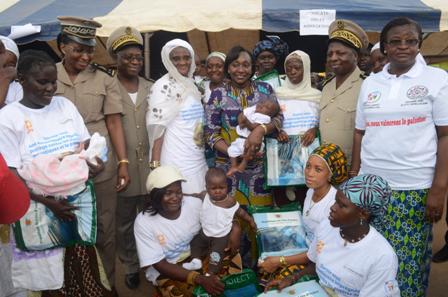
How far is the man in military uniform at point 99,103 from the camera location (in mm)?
3010

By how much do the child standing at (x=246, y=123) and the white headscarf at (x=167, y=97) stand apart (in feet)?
1.64

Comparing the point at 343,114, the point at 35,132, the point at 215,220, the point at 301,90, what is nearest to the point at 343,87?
the point at 343,114

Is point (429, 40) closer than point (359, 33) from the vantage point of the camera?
No

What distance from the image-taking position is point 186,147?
346 centimetres

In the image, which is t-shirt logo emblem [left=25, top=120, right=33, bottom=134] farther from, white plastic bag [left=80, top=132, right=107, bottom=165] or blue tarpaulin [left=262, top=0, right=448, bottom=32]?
blue tarpaulin [left=262, top=0, right=448, bottom=32]

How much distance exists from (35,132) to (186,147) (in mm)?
1253

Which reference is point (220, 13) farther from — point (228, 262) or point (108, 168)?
point (228, 262)

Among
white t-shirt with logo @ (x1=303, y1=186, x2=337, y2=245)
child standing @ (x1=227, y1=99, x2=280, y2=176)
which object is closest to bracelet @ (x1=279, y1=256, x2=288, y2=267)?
white t-shirt with logo @ (x1=303, y1=186, x2=337, y2=245)

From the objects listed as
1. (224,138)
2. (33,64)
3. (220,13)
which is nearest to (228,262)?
(224,138)

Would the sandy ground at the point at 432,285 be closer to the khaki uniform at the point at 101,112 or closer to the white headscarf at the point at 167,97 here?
the khaki uniform at the point at 101,112

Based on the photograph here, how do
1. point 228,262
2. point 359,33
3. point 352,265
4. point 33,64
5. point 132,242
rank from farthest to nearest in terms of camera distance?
1. point 132,242
2. point 359,33
3. point 228,262
4. point 33,64
5. point 352,265

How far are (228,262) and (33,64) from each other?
1.83m

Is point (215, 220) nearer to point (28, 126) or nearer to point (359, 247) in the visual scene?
point (359, 247)

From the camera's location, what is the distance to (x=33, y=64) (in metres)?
2.47
